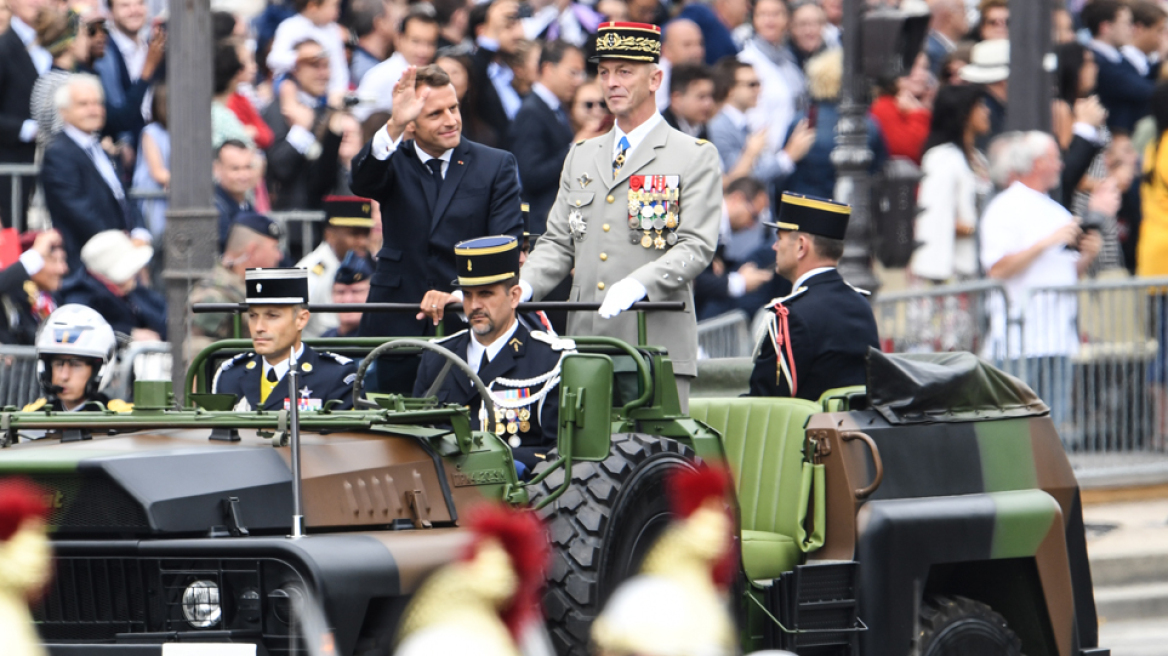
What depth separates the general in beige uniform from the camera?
7926 mm

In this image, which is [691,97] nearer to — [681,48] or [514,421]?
[681,48]

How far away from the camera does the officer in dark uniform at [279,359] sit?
273 inches

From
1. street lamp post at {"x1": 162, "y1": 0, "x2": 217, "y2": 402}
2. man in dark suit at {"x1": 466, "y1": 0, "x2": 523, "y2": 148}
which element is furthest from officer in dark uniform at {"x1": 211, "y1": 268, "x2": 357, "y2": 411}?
man in dark suit at {"x1": 466, "y1": 0, "x2": 523, "y2": 148}

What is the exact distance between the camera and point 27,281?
35.9 feet

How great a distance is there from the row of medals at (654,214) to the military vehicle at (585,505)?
733mm

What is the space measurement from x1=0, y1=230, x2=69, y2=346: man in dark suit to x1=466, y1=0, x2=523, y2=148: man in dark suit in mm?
2900

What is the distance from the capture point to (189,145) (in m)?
10.6

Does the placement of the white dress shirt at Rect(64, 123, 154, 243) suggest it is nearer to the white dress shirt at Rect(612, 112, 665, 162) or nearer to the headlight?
the white dress shirt at Rect(612, 112, 665, 162)

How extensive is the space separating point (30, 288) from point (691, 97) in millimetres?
4908

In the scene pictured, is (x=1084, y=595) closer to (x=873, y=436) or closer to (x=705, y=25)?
(x=873, y=436)

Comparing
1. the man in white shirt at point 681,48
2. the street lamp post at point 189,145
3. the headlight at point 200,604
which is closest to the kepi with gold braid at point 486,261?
the headlight at point 200,604

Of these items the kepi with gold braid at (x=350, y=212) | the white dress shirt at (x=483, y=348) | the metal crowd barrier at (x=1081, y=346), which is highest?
the kepi with gold braid at (x=350, y=212)

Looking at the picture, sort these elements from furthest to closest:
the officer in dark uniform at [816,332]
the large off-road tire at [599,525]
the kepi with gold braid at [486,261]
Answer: the officer in dark uniform at [816,332], the kepi with gold braid at [486,261], the large off-road tire at [599,525]

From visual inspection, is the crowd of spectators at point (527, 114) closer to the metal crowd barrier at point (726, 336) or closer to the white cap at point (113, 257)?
the white cap at point (113, 257)
